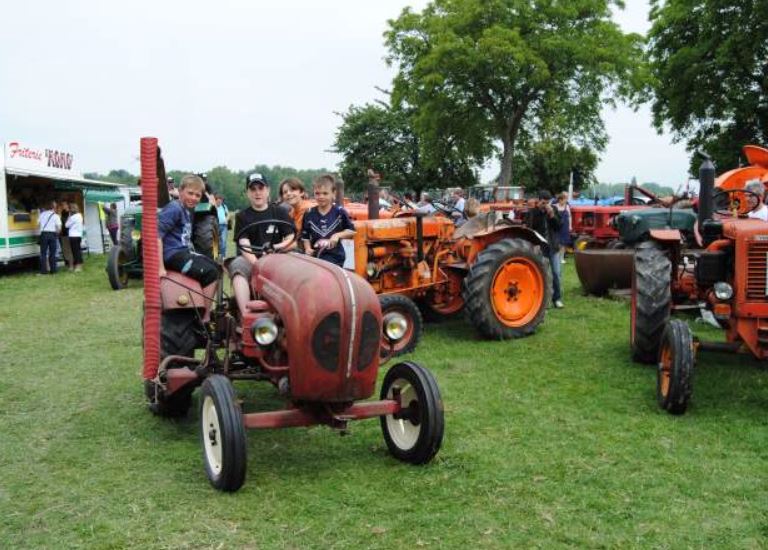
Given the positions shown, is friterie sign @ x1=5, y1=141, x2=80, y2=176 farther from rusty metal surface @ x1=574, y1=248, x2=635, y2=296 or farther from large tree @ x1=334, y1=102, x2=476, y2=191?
large tree @ x1=334, y1=102, x2=476, y2=191

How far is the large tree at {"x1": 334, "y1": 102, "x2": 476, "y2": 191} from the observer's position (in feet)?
143

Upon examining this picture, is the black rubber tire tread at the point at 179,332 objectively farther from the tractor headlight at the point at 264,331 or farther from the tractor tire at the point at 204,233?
the tractor tire at the point at 204,233

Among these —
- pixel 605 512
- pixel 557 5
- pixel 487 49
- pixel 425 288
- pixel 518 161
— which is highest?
pixel 557 5

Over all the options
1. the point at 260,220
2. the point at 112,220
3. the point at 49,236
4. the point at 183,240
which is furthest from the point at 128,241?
the point at 112,220

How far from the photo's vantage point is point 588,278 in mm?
11148

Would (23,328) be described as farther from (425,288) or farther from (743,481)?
(743,481)

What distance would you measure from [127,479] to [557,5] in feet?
109

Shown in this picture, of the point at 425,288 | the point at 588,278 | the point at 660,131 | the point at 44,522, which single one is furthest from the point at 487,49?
the point at 44,522

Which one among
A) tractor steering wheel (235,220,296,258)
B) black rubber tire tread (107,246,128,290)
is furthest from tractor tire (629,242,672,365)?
black rubber tire tread (107,246,128,290)

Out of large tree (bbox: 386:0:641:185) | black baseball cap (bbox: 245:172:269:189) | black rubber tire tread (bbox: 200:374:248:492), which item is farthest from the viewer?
large tree (bbox: 386:0:641:185)

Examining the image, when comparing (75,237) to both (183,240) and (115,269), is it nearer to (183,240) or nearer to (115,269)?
(115,269)

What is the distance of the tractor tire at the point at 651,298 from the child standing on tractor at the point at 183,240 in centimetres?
333

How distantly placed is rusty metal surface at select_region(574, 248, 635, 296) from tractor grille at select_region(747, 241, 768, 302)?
5.23 m

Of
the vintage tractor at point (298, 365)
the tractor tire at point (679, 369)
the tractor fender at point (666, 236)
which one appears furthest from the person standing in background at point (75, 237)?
the tractor tire at point (679, 369)
